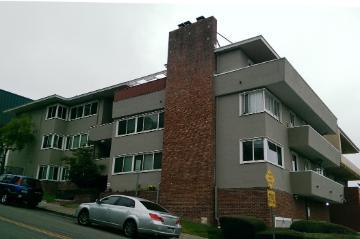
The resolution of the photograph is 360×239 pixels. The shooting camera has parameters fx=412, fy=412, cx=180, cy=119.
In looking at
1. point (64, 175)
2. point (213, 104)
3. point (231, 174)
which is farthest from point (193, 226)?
point (64, 175)

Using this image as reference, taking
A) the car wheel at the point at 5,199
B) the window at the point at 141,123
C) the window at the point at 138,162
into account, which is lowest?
the car wheel at the point at 5,199

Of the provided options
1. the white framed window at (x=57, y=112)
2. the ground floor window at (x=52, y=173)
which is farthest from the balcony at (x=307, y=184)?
the white framed window at (x=57, y=112)

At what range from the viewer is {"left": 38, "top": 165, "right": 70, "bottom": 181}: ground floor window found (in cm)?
3666

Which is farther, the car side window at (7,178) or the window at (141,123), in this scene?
the window at (141,123)

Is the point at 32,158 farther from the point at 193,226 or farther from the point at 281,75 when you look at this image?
the point at 281,75

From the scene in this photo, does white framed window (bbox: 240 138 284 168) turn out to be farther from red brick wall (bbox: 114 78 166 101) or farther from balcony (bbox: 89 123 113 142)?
balcony (bbox: 89 123 113 142)

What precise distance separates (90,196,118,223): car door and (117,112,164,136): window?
→ 10.9m

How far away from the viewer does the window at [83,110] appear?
3669 centimetres

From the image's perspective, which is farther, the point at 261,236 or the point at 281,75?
the point at 281,75

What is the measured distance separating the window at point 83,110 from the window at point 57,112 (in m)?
0.66

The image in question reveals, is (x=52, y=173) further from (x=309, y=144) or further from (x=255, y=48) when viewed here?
(x=309, y=144)

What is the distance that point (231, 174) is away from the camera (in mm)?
22922

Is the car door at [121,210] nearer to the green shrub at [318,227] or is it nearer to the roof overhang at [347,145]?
the green shrub at [318,227]

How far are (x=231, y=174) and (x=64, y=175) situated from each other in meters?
19.3
